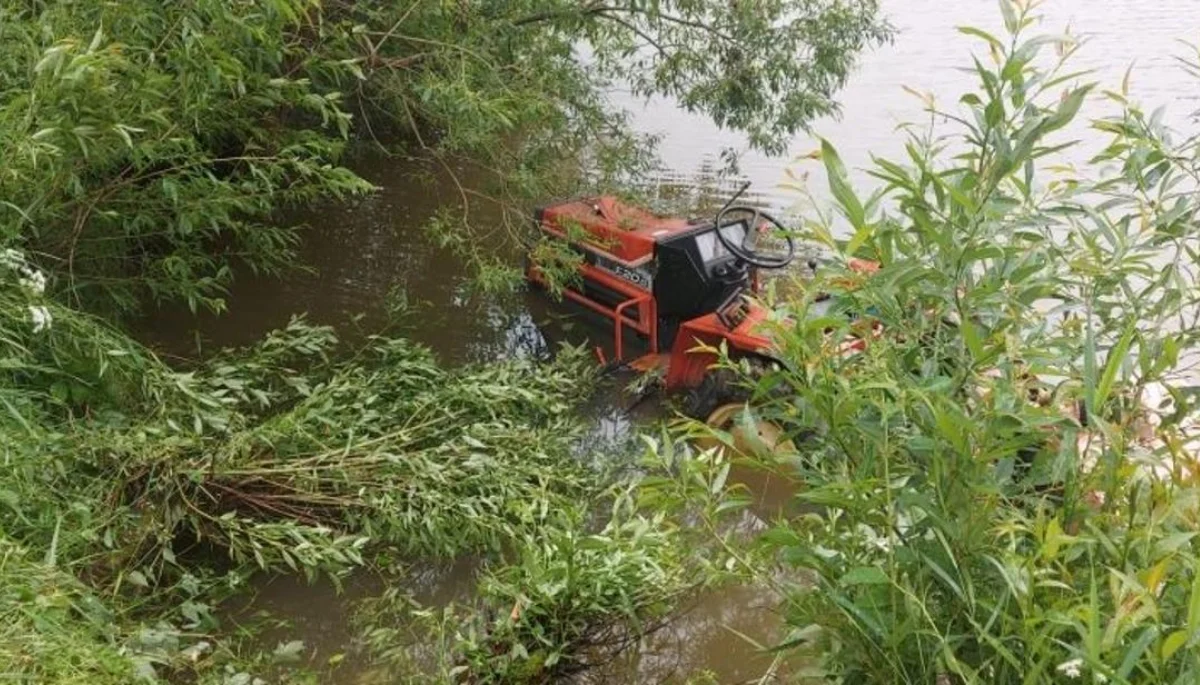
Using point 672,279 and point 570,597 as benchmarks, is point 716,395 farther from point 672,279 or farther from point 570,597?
point 570,597

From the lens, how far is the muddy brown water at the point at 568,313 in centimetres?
339

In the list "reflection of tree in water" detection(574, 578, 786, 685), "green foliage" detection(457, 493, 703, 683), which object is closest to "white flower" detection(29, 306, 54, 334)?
"green foliage" detection(457, 493, 703, 683)

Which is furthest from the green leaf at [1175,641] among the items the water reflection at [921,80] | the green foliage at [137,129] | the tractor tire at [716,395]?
the water reflection at [921,80]

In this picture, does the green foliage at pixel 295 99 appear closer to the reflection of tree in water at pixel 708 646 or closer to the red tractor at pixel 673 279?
the red tractor at pixel 673 279

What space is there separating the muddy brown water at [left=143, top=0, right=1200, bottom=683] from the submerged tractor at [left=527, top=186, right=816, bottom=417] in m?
0.35

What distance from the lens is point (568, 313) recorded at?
19.9ft

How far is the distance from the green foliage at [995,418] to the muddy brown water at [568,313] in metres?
0.48

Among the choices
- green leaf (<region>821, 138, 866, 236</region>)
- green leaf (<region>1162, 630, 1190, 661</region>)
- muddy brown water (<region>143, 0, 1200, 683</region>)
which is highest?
green leaf (<region>821, 138, 866, 236</region>)

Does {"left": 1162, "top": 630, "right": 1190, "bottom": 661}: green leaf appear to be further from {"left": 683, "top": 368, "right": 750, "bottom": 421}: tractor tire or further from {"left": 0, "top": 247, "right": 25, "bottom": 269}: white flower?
{"left": 683, "top": 368, "right": 750, "bottom": 421}: tractor tire

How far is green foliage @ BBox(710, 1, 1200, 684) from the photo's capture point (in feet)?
4.90

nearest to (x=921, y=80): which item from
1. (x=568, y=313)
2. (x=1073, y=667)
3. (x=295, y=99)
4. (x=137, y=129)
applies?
(x=568, y=313)

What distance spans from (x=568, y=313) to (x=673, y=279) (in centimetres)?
114

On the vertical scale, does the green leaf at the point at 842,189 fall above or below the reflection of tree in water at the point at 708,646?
above

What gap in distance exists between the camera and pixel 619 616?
120 inches
